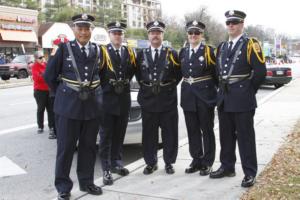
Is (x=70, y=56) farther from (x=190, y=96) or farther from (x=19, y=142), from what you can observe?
(x=19, y=142)

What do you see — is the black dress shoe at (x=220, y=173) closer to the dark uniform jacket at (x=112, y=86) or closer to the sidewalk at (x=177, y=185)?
the sidewalk at (x=177, y=185)

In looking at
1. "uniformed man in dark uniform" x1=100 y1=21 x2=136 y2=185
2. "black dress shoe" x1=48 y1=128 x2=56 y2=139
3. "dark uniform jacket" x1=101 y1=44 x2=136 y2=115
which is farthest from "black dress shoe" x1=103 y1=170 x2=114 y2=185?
"black dress shoe" x1=48 y1=128 x2=56 y2=139

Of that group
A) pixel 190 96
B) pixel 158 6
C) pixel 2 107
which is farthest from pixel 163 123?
pixel 158 6

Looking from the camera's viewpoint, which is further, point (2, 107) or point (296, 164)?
point (2, 107)

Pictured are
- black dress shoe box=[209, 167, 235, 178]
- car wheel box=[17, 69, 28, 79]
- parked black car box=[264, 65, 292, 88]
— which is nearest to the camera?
black dress shoe box=[209, 167, 235, 178]

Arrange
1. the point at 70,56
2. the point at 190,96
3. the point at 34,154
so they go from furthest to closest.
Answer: the point at 34,154, the point at 190,96, the point at 70,56

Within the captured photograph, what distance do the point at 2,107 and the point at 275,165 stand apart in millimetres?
10198

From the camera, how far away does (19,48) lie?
152ft

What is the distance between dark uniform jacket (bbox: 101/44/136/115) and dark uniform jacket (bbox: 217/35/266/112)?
1.27 m

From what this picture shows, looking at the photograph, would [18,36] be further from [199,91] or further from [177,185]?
[177,185]

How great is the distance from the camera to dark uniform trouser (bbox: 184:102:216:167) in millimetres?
5656

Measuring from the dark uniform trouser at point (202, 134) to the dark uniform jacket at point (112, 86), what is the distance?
852 millimetres

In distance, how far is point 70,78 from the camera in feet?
Answer: 15.8

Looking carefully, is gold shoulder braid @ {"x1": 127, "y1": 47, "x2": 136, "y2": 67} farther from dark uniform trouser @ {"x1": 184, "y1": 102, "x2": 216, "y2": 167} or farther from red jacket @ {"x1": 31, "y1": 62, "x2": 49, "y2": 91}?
red jacket @ {"x1": 31, "y1": 62, "x2": 49, "y2": 91}
